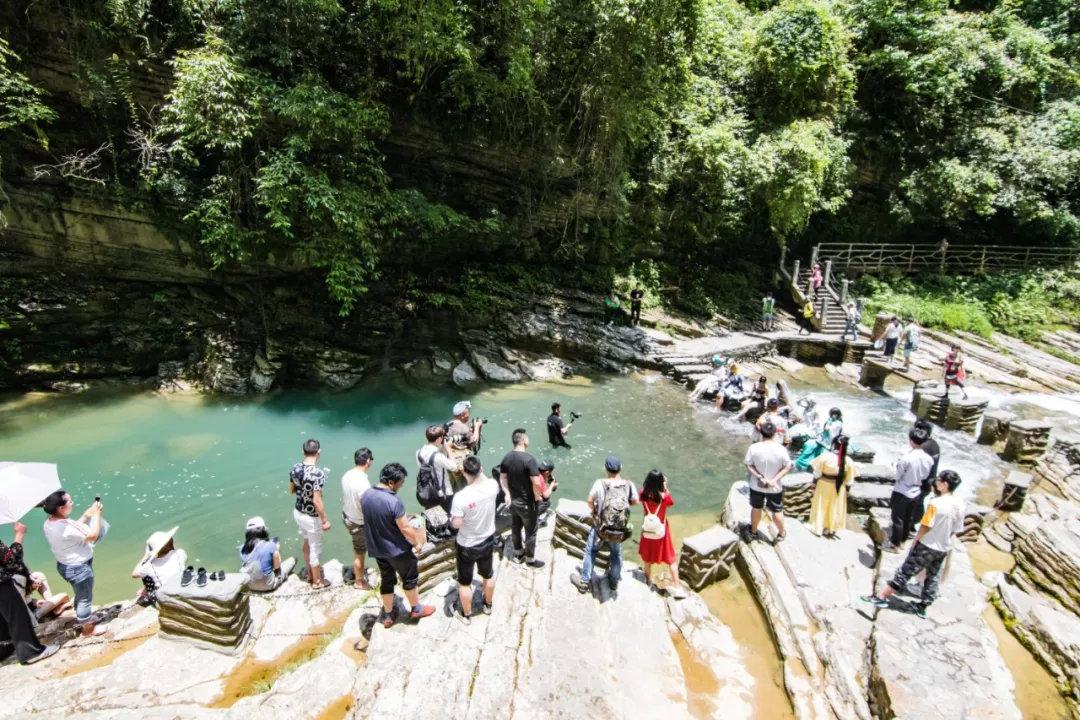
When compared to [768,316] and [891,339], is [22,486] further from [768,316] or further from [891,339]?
[768,316]

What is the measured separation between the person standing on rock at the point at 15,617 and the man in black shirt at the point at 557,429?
7312mm

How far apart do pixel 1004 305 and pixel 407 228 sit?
23.5 meters

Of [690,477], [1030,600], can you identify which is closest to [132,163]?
[690,477]

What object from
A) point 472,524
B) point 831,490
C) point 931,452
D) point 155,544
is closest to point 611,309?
point 831,490

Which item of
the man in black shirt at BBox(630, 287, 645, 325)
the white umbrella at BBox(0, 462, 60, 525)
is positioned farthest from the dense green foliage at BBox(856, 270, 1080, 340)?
the white umbrella at BBox(0, 462, 60, 525)

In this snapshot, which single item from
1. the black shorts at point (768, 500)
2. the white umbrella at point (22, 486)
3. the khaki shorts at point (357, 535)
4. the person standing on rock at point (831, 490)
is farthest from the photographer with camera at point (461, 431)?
the person standing on rock at point (831, 490)

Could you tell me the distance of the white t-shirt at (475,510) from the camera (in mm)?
4781

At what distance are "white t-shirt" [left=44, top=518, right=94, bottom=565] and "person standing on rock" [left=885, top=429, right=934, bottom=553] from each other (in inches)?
363

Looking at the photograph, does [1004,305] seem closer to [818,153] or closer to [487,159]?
[818,153]

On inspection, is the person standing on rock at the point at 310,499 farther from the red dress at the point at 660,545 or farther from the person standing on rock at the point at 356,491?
the red dress at the point at 660,545

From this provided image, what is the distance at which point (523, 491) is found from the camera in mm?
5766

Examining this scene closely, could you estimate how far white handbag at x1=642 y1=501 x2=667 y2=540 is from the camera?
5742mm

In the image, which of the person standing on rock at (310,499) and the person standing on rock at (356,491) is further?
the person standing on rock at (310,499)

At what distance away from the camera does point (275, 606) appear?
19.2 ft
